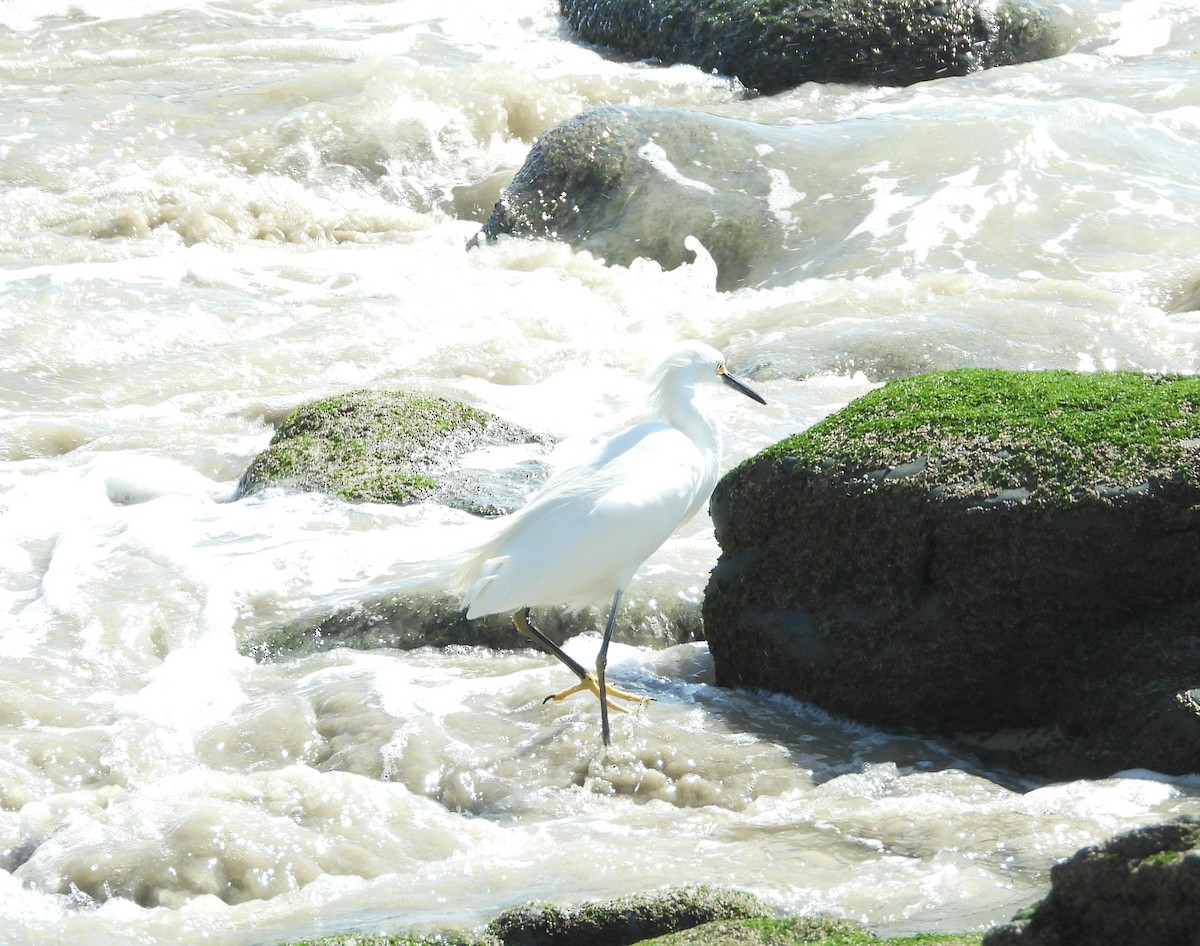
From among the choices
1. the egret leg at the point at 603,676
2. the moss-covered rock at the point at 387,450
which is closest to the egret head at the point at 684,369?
the egret leg at the point at 603,676

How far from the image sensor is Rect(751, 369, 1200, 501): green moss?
4398 millimetres

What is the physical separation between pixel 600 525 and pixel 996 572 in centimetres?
135

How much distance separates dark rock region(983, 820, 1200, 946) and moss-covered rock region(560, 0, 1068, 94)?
13775 mm

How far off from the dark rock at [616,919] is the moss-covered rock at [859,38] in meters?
13.3

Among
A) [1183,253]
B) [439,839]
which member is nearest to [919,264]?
[1183,253]

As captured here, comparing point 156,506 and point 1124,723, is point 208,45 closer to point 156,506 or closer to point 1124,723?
point 156,506

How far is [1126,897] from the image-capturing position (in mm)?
2088

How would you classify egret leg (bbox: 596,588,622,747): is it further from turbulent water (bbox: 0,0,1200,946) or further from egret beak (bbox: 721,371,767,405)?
egret beak (bbox: 721,371,767,405)

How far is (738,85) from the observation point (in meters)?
15.4

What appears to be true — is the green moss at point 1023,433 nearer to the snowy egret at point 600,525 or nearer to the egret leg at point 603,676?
the snowy egret at point 600,525

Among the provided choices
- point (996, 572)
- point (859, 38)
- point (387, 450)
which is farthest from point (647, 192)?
point (996, 572)

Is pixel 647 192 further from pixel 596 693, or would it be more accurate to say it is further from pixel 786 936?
pixel 786 936

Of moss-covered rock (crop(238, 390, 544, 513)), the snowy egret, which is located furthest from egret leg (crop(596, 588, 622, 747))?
moss-covered rock (crop(238, 390, 544, 513))

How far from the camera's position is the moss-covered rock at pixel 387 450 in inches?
267
